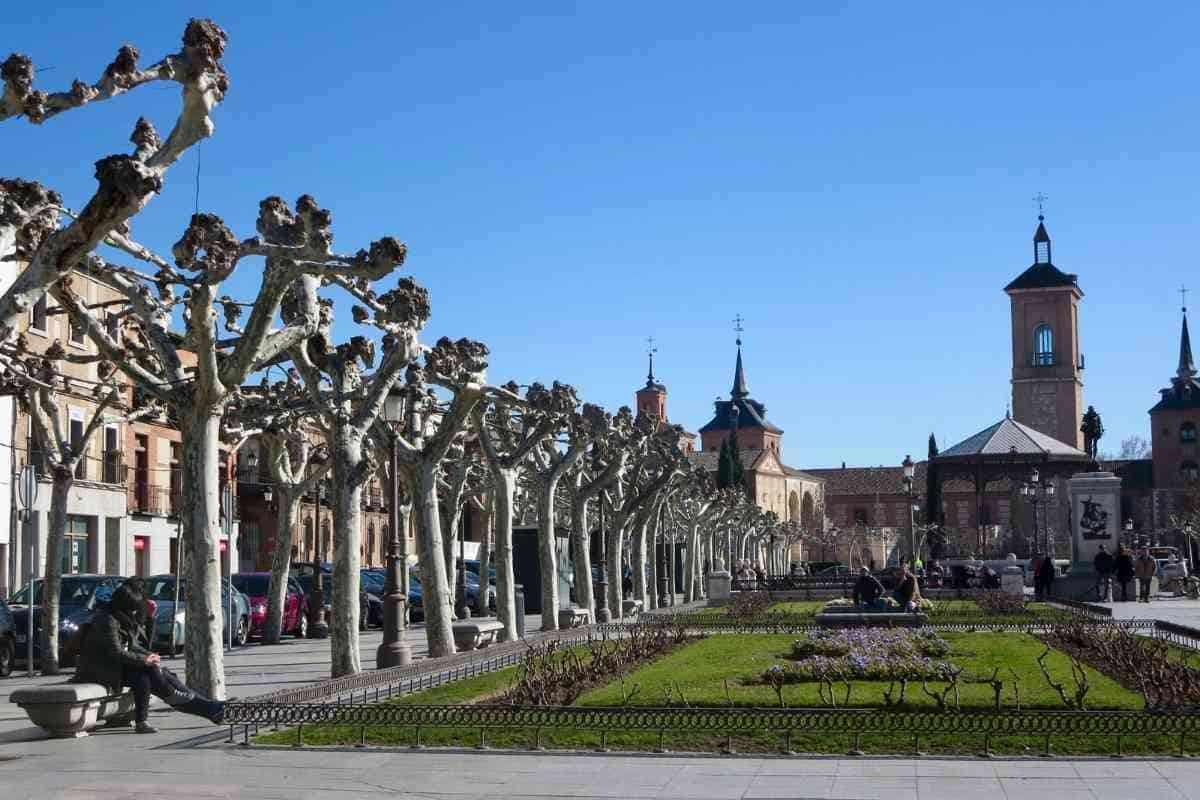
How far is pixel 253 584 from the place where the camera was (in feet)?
112

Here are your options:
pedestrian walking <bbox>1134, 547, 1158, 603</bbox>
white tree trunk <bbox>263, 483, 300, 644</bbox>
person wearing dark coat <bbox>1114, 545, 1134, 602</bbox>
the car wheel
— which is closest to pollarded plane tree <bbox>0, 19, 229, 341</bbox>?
the car wheel

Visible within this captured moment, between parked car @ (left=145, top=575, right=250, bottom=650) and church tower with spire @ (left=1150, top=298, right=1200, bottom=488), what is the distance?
395ft

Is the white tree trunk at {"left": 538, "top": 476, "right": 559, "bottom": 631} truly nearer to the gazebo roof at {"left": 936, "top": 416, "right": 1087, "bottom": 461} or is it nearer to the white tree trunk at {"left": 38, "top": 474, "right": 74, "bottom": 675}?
the white tree trunk at {"left": 38, "top": 474, "right": 74, "bottom": 675}

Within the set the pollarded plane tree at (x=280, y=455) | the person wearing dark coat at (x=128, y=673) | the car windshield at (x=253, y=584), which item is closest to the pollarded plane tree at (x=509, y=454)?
the pollarded plane tree at (x=280, y=455)

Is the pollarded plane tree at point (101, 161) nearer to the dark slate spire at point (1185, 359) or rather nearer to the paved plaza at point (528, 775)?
the paved plaza at point (528, 775)

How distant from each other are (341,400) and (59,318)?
2454cm

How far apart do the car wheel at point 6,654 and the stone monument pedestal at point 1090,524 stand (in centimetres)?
3008

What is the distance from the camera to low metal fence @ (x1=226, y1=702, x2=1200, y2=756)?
12727mm

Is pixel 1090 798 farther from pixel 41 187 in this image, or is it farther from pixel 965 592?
pixel 965 592

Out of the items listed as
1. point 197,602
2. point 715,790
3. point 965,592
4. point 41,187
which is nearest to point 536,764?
point 715,790

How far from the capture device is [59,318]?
41.4 meters

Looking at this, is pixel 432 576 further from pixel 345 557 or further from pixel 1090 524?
pixel 1090 524

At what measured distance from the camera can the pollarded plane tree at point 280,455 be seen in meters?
27.9

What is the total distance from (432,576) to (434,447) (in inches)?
75.8
